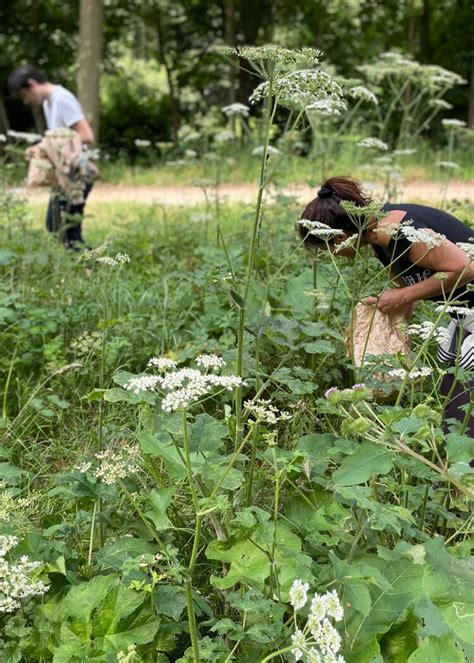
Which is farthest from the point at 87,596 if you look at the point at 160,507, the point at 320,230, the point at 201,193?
the point at 201,193

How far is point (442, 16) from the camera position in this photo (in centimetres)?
2211

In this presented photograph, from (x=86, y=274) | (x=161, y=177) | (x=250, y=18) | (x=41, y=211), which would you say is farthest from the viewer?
(x=250, y=18)

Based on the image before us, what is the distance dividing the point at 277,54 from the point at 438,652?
1475 mm

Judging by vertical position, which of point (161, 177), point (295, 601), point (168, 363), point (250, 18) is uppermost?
point (250, 18)

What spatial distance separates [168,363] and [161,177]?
34.7 ft

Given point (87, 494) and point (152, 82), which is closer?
point (87, 494)

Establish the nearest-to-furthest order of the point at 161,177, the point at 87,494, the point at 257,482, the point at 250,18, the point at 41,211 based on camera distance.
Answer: the point at 87,494 < the point at 257,482 < the point at 41,211 < the point at 161,177 < the point at 250,18

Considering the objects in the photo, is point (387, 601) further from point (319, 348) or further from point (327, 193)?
point (327, 193)

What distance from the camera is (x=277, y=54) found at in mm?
1793

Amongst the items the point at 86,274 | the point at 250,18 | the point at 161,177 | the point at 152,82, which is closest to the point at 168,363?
the point at 86,274

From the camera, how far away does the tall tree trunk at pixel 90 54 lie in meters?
11.2

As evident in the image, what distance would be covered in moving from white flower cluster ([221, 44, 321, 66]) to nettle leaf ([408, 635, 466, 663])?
4.72 ft

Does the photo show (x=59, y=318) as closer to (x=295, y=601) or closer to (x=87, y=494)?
(x=87, y=494)

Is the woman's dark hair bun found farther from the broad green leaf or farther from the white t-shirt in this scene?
the white t-shirt
